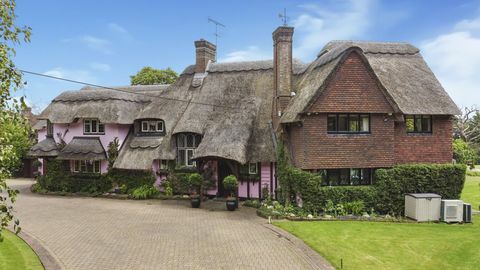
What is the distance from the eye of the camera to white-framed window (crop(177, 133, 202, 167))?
977 inches

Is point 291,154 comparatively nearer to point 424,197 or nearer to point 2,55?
point 424,197

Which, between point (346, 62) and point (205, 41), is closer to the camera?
point (346, 62)

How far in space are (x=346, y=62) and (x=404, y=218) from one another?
27.2ft

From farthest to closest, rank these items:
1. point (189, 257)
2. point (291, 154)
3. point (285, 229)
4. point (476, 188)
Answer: point (476, 188)
point (291, 154)
point (285, 229)
point (189, 257)

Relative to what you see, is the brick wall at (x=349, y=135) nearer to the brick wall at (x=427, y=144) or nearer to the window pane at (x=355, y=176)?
the window pane at (x=355, y=176)

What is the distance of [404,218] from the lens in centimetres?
1872

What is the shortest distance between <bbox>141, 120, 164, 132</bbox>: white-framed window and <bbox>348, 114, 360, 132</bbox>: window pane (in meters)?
13.4

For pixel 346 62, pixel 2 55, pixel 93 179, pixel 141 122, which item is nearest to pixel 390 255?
pixel 346 62

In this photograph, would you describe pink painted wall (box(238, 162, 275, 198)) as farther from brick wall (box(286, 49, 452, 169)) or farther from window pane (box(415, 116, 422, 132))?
window pane (box(415, 116, 422, 132))

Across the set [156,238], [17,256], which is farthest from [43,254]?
[156,238]

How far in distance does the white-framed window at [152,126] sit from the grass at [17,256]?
13506mm

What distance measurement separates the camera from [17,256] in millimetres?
12422

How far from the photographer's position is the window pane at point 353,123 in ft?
64.0

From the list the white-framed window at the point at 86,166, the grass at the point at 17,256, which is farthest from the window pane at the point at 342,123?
the white-framed window at the point at 86,166
